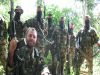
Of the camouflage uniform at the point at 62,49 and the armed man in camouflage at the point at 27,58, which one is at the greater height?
the armed man in camouflage at the point at 27,58

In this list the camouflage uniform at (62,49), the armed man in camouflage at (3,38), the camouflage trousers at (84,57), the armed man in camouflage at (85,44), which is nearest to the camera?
the armed man in camouflage at (3,38)

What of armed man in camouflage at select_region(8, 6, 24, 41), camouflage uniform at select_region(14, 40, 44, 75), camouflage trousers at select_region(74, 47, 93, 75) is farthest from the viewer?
camouflage trousers at select_region(74, 47, 93, 75)

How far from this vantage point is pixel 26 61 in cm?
592

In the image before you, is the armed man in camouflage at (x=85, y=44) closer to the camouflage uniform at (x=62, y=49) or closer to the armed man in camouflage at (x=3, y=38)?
the camouflage uniform at (x=62, y=49)

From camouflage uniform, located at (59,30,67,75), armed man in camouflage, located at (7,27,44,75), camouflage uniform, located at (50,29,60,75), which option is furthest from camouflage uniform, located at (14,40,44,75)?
camouflage uniform, located at (59,30,67,75)

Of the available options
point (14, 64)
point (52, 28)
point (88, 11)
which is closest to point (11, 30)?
point (52, 28)

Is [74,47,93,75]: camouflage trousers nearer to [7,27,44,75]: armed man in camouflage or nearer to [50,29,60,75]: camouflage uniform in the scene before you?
[50,29,60,75]: camouflage uniform

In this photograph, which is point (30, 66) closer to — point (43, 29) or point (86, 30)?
point (43, 29)

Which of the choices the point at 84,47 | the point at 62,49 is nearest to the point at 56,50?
the point at 62,49

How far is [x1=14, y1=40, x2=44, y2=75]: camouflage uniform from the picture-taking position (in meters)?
5.89

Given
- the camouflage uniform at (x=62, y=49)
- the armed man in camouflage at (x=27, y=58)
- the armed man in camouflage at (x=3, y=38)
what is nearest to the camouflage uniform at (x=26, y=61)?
the armed man in camouflage at (x=27, y=58)

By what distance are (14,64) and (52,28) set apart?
20.5 feet

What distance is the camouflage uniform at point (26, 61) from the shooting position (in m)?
5.89

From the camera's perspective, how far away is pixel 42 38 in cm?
1047
